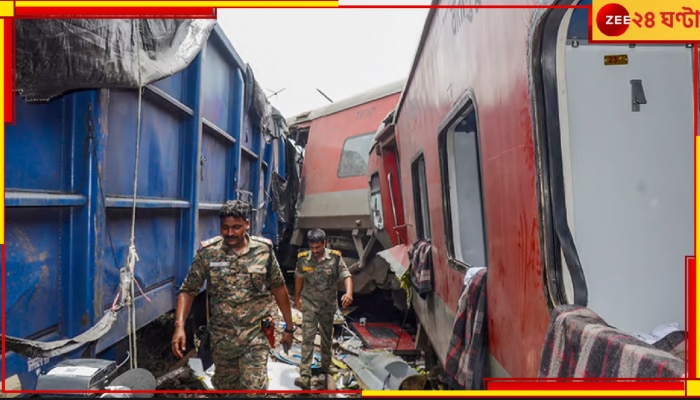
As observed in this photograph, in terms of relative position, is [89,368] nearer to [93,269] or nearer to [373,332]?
[93,269]

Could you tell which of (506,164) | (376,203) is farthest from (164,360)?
(506,164)

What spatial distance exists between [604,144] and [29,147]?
2.06 metres

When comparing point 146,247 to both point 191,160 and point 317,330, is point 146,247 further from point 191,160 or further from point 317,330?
point 317,330

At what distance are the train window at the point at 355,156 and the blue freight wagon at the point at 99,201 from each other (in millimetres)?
3250

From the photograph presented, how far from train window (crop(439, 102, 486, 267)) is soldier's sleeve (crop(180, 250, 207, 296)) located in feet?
5.20

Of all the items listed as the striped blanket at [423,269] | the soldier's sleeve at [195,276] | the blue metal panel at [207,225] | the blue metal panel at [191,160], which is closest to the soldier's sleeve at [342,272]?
the striped blanket at [423,269]

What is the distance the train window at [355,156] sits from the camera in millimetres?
6719

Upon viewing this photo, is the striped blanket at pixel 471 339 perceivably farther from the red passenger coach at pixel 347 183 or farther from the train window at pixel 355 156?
the train window at pixel 355 156

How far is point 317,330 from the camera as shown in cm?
437

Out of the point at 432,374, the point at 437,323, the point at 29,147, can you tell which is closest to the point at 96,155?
the point at 29,147

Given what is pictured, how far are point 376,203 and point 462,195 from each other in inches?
124

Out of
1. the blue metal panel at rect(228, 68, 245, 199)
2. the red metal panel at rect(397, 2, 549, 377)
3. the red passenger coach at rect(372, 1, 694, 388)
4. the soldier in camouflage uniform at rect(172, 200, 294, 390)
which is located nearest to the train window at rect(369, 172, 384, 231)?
the blue metal panel at rect(228, 68, 245, 199)

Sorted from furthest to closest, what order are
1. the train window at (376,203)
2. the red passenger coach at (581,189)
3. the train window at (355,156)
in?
the train window at (355,156) → the train window at (376,203) → the red passenger coach at (581,189)

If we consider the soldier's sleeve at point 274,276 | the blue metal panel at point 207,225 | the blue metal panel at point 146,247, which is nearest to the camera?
the blue metal panel at point 146,247
